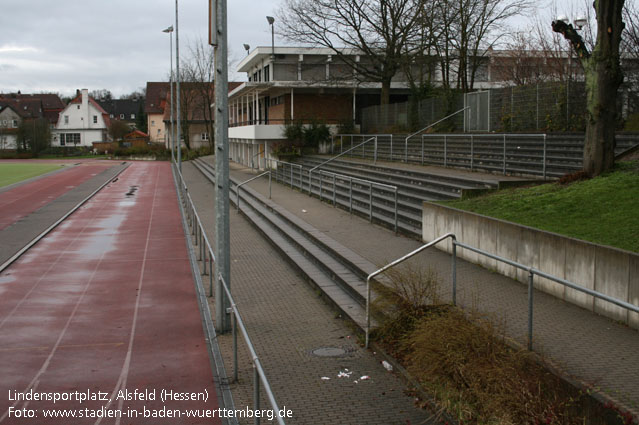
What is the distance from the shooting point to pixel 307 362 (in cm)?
816

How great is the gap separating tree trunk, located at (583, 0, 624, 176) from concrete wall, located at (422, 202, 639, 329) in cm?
319

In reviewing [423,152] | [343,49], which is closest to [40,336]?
[423,152]

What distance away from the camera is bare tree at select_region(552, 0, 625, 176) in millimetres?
12422

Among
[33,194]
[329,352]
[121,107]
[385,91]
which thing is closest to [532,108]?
[385,91]

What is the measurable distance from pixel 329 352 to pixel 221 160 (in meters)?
3.30

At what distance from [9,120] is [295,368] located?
114m

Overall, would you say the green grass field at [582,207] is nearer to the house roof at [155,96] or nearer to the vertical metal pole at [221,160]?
the vertical metal pole at [221,160]

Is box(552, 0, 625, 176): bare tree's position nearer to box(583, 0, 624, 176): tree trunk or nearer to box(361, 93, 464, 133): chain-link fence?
box(583, 0, 624, 176): tree trunk

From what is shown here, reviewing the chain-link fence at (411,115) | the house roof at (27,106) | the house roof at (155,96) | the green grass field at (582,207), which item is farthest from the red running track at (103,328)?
the house roof at (27,106)

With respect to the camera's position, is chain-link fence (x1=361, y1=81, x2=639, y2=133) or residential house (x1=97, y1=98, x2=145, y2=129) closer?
chain-link fence (x1=361, y1=81, x2=639, y2=133)

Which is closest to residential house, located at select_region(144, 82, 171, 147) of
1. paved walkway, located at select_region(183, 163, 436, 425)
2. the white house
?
the white house

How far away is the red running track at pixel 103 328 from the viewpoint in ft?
24.4

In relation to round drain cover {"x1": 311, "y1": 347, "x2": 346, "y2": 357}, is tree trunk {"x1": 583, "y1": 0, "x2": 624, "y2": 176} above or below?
above

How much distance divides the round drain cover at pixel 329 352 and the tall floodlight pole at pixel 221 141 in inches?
71.5
